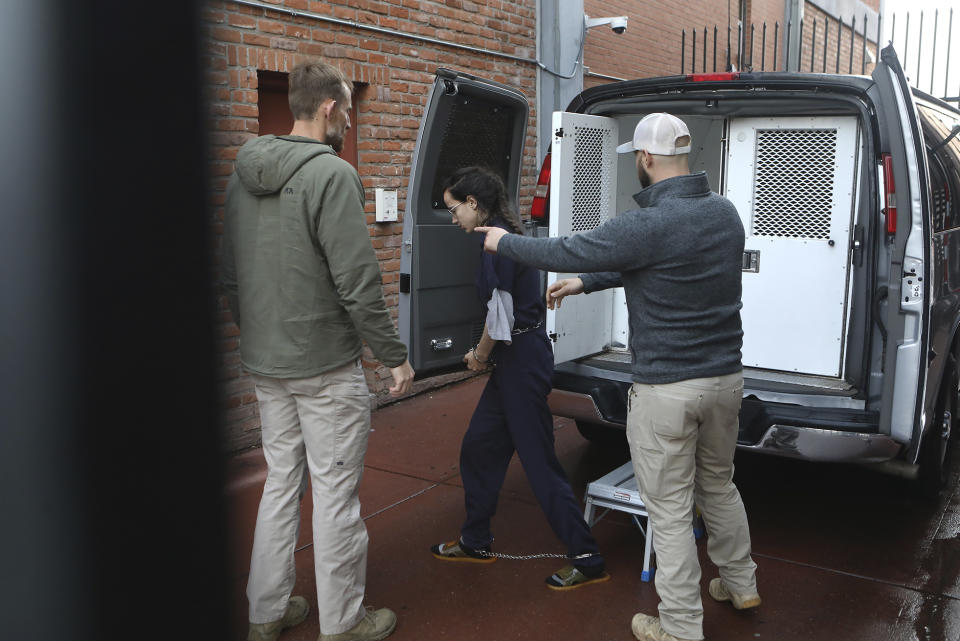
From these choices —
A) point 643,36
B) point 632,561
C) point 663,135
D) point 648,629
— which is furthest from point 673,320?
point 643,36

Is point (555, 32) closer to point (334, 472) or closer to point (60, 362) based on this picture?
point (334, 472)

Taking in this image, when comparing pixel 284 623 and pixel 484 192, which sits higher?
pixel 484 192

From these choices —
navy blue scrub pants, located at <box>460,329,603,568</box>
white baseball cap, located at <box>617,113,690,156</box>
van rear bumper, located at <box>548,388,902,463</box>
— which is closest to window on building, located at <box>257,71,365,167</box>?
navy blue scrub pants, located at <box>460,329,603,568</box>

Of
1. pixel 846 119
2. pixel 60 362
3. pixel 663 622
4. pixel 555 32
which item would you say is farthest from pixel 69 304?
pixel 555 32

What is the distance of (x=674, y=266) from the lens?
3.18 m

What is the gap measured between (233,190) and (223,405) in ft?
7.71

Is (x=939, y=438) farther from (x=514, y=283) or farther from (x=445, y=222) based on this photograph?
(x=445, y=222)

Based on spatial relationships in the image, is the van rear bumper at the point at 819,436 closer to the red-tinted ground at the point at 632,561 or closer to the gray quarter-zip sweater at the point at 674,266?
the red-tinted ground at the point at 632,561

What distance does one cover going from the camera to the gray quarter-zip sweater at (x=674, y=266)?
10.4ft

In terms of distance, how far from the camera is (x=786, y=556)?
4359 mm

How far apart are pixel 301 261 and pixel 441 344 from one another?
1360 mm

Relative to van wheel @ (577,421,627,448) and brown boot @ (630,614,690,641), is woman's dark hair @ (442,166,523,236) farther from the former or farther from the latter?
van wheel @ (577,421,627,448)

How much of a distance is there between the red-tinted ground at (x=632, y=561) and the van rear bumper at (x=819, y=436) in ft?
1.89

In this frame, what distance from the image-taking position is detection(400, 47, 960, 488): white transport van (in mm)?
3996
